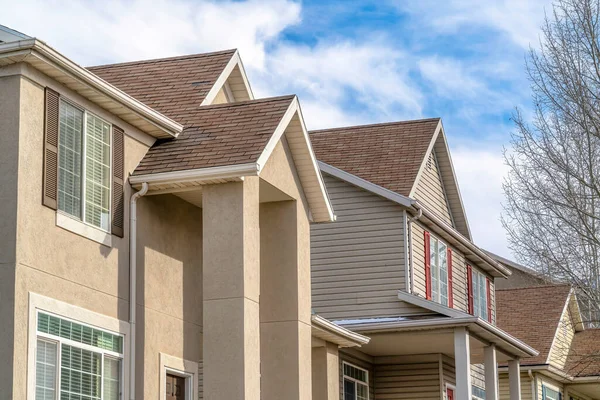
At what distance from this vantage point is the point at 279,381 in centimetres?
1563

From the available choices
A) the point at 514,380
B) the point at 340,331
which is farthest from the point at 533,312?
the point at 340,331

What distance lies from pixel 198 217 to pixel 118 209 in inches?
95.4

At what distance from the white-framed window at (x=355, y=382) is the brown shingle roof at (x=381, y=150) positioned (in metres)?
4.25

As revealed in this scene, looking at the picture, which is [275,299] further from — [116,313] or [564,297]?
[564,297]

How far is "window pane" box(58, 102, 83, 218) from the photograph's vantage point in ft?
A: 41.7

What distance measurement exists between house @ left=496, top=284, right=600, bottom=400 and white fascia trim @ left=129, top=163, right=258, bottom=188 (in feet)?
61.6

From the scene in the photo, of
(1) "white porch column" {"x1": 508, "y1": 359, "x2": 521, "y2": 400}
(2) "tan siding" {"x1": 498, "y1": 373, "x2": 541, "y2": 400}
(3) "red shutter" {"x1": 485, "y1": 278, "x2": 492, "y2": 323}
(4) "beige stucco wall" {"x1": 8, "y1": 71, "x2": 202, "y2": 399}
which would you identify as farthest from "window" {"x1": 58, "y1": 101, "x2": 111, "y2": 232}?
(2) "tan siding" {"x1": 498, "y1": 373, "x2": 541, "y2": 400}

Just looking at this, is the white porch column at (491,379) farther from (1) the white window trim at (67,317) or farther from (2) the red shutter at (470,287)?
(1) the white window trim at (67,317)

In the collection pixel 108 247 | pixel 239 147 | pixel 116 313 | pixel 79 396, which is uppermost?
pixel 239 147

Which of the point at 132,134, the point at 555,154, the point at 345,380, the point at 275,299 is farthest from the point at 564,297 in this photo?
the point at 132,134

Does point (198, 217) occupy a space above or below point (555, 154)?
below

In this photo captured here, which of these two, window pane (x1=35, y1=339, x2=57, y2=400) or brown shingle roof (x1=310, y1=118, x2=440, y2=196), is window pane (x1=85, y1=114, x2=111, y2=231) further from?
brown shingle roof (x1=310, y1=118, x2=440, y2=196)

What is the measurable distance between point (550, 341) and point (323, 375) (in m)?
14.2

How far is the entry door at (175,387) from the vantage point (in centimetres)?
1506
